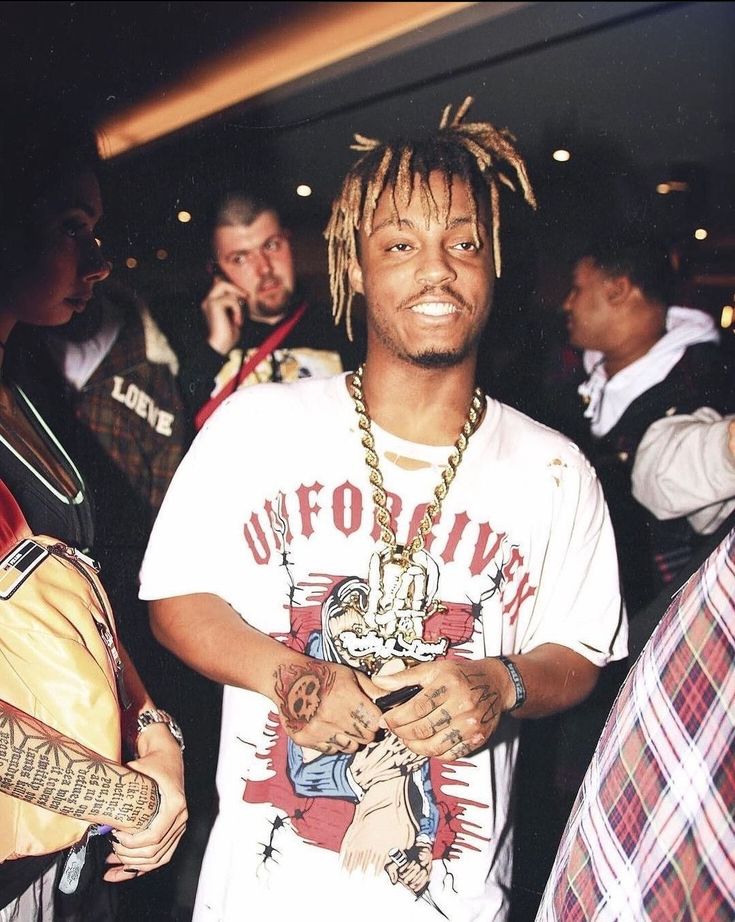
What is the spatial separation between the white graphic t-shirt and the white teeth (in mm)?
179

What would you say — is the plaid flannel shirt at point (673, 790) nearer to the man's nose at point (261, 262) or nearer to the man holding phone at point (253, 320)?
the man holding phone at point (253, 320)

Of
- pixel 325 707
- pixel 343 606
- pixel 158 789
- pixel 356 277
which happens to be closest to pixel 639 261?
pixel 356 277

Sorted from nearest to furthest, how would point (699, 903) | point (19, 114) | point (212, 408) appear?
point (699, 903) → point (19, 114) → point (212, 408)

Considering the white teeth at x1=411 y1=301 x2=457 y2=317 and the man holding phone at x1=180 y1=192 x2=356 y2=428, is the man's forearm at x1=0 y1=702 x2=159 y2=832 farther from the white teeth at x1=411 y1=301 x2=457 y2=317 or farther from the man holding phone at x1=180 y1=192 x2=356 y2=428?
the white teeth at x1=411 y1=301 x2=457 y2=317

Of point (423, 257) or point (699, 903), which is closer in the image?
point (699, 903)

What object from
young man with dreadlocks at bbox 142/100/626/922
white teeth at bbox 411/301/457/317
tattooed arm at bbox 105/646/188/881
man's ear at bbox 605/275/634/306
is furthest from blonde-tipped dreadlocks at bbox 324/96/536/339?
tattooed arm at bbox 105/646/188/881

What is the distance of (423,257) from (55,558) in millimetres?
666

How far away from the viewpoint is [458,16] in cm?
125

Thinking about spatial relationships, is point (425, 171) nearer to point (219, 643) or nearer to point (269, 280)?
point (269, 280)

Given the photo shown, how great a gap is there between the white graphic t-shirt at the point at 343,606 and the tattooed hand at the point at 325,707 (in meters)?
0.06

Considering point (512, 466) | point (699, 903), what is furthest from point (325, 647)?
point (699, 903)

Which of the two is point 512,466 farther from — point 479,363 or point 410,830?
point 410,830

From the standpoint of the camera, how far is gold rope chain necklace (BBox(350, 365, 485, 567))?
4.23 feet

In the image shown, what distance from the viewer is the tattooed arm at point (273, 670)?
1.19 metres
